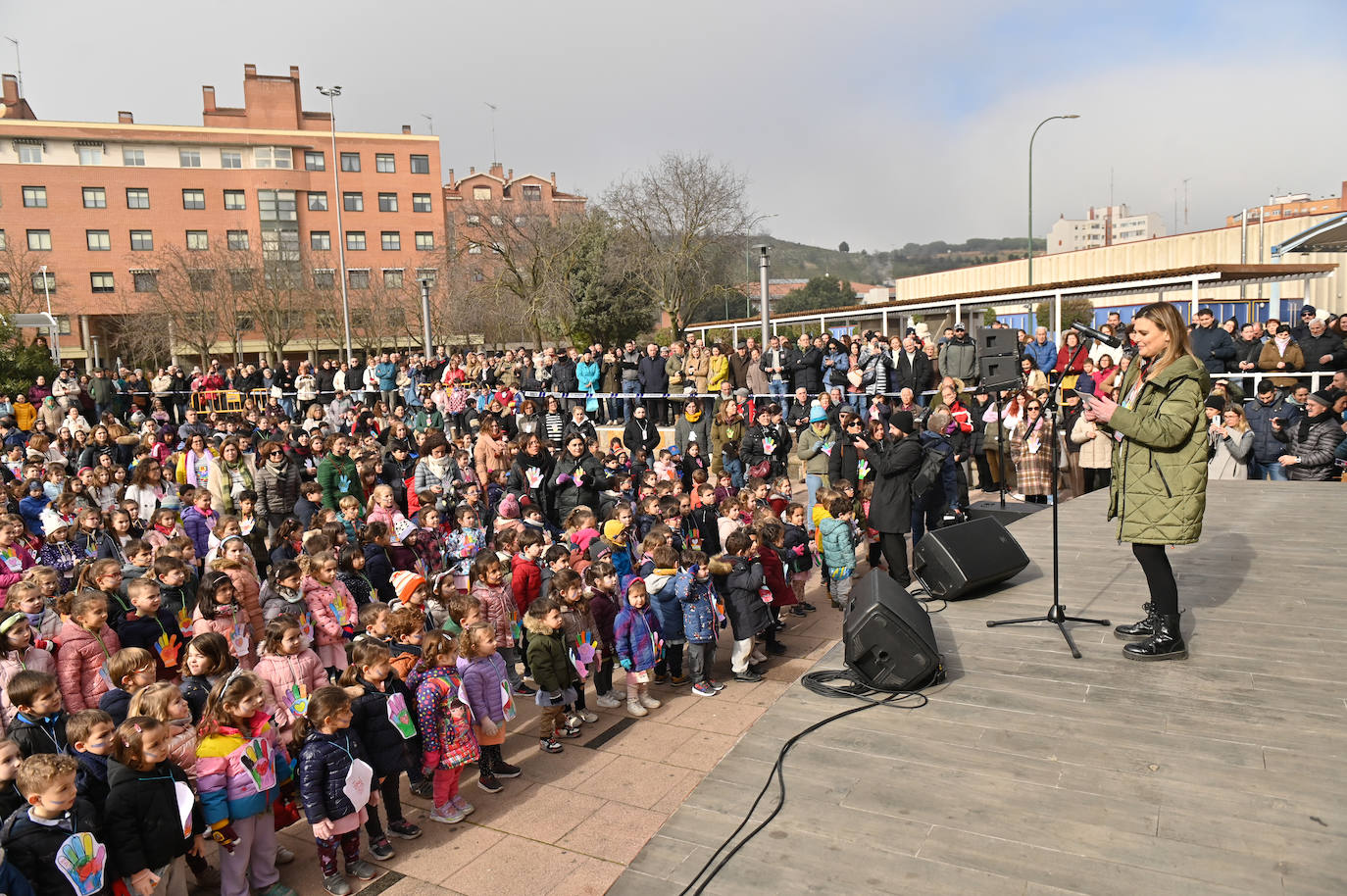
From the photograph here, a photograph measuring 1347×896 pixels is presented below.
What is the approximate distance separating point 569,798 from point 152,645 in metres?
2.92

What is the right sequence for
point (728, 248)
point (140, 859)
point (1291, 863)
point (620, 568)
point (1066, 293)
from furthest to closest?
1. point (728, 248)
2. point (1066, 293)
3. point (620, 568)
4. point (140, 859)
5. point (1291, 863)

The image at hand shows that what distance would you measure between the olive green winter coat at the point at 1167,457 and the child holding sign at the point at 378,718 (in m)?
3.86

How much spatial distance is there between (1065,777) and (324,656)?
4.97 m

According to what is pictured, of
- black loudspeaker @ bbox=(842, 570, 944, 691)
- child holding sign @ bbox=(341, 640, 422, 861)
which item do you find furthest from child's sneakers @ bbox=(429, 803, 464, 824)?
black loudspeaker @ bbox=(842, 570, 944, 691)

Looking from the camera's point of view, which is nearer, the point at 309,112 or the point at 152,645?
the point at 152,645

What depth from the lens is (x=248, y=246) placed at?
1982 inches

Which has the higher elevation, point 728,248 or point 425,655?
point 728,248

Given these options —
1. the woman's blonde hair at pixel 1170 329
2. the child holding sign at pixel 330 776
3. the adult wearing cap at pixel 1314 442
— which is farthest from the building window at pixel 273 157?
the woman's blonde hair at pixel 1170 329

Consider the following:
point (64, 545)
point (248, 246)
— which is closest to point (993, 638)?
point (64, 545)

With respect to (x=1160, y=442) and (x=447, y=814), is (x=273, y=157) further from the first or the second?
(x=1160, y=442)

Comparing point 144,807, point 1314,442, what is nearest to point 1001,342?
point 1314,442

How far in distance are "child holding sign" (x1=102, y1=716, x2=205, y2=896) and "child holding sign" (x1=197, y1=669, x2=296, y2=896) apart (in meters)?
0.15

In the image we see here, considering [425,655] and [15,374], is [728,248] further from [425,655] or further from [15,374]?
[425,655]

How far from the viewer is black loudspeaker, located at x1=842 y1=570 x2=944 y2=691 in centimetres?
451
